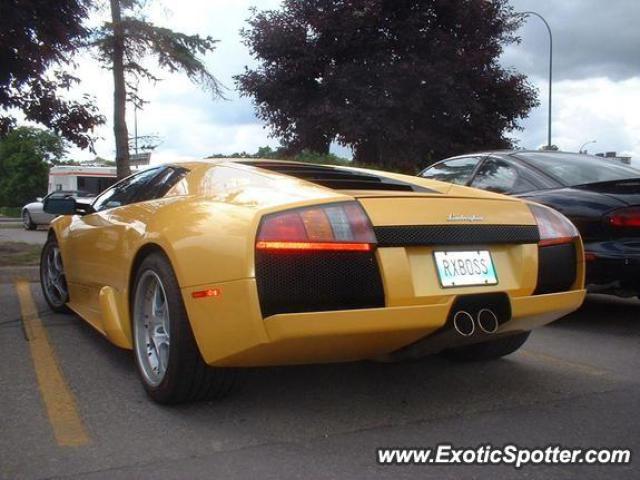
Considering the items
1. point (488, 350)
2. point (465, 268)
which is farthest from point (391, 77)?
point (465, 268)

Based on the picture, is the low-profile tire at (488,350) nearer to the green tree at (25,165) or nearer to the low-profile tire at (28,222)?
the low-profile tire at (28,222)

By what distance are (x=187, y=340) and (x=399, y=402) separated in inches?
42.2

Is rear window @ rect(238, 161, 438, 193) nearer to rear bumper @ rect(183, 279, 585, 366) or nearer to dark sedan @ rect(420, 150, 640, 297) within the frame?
rear bumper @ rect(183, 279, 585, 366)

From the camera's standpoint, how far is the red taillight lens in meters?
4.40

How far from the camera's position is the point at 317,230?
2.59 m

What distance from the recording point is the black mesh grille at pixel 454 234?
2660 mm

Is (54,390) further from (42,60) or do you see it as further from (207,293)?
(42,60)

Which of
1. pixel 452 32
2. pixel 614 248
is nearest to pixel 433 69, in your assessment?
pixel 452 32

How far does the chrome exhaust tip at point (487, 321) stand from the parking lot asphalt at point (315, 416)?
0.43 meters

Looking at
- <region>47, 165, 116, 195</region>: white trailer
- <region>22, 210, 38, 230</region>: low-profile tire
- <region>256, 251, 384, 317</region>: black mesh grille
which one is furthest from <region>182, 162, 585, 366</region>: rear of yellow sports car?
<region>47, 165, 116, 195</region>: white trailer

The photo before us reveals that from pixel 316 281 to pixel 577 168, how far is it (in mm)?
3601

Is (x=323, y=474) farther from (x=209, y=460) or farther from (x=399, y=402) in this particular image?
(x=399, y=402)

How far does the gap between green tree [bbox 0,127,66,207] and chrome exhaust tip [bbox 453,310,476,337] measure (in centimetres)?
6607

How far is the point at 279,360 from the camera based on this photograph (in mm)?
2701
